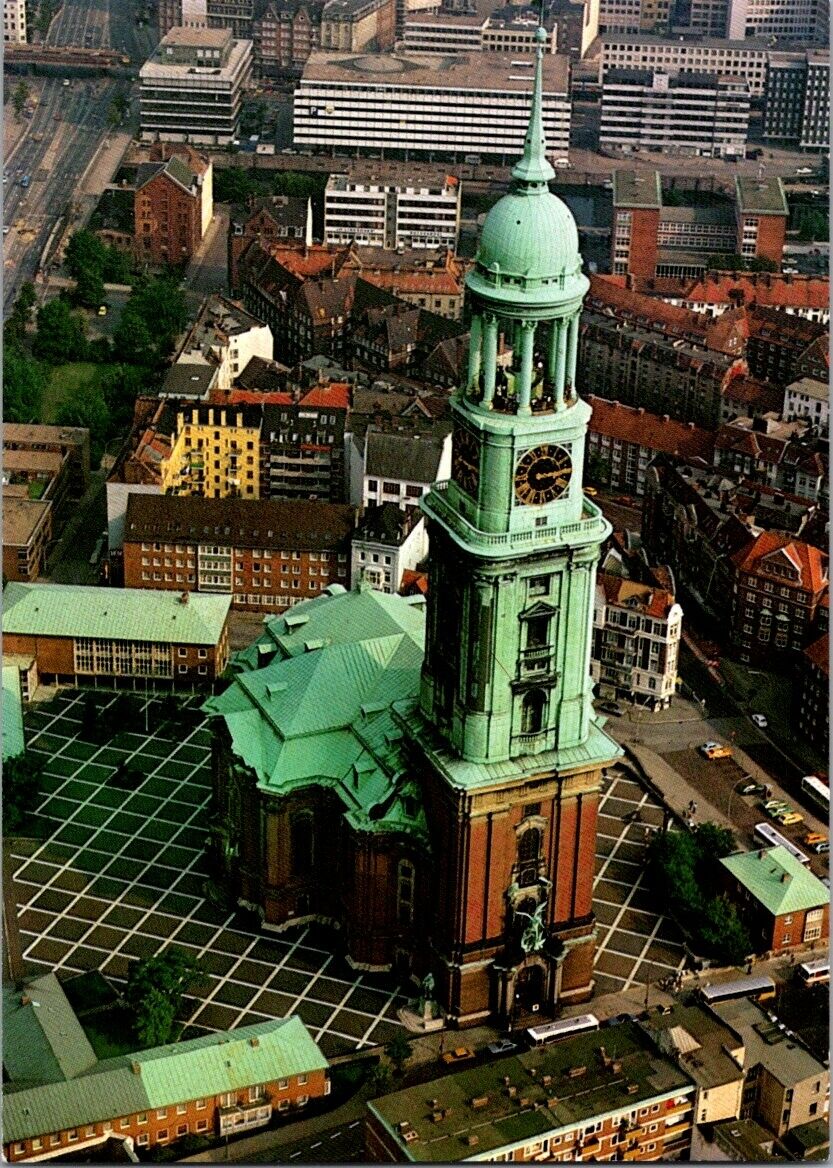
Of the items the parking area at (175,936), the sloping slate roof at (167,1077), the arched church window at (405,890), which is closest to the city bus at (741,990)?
the arched church window at (405,890)

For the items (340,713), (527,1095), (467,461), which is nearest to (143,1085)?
(527,1095)

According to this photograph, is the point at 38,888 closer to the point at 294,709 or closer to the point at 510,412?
the point at 294,709

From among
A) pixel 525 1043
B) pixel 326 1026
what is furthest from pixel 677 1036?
pixel 326 1026

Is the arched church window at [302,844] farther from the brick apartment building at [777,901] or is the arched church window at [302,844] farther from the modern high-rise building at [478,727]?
the brick apartment building at [777,901]

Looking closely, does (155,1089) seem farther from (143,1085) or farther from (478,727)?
(478,727)

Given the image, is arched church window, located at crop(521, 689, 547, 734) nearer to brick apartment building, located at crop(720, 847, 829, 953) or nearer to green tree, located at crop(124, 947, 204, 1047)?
brick apartment building, located at crop(720, 847, 829, 953)

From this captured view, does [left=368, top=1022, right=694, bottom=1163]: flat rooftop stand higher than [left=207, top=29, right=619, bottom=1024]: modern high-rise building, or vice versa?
Result: [left=207, top=29, right=619, bottom=1024]: modern high-rise building

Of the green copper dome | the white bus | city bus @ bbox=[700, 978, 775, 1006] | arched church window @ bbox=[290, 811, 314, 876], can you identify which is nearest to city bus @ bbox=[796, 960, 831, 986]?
city bus @ bbox=[700, 978, 775, 1006]
